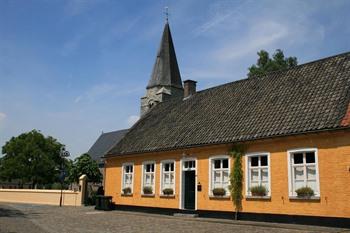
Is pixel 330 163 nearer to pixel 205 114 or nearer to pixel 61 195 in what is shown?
pixel 205 114

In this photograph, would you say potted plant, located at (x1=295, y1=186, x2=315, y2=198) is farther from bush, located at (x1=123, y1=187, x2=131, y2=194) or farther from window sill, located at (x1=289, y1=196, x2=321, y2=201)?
bush, located at (x1=123, y1=187, x2=131, y2=194)

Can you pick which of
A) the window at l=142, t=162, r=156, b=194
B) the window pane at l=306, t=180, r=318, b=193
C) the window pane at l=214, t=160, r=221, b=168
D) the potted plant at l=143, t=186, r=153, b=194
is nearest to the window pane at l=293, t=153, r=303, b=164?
the window pane at l=306, t=180, r=318, b=193

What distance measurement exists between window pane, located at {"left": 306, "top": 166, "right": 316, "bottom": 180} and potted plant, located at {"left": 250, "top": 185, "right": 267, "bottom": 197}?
207 centimetres

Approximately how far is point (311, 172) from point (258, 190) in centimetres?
252

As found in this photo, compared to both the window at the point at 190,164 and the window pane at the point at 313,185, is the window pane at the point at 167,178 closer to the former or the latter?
the window at the point at 190,164

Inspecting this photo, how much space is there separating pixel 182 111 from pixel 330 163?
12.0 m

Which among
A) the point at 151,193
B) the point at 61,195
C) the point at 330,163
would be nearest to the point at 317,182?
the point at 330,163

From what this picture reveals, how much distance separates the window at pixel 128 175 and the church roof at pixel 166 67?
23580 mm

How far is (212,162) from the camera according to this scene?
18.7m

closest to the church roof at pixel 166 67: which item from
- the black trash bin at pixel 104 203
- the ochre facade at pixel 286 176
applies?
the black trash bin at pixel 104 203

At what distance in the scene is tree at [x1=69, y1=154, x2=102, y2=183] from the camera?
39.5 metres

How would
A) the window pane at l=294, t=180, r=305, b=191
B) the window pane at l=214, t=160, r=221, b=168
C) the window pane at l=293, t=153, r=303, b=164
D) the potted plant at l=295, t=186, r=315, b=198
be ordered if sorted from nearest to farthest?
1. the potted plant at l=295, t=186, r=315, b=198
2. the window pane at l=294, t=180, r=305, b=191
3. the window pane at l=293, t=153, r=303, b=164
4. the window pane at l=214, t=160, r=221, b=168

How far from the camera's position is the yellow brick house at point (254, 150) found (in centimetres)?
1430

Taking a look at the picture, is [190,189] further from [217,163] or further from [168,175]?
[217,163]
